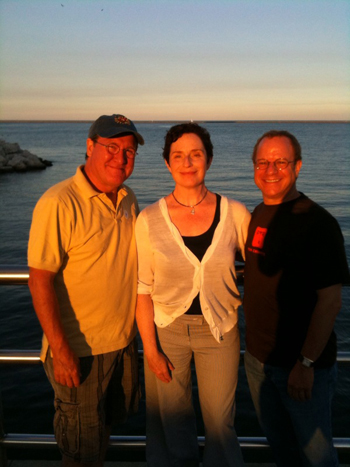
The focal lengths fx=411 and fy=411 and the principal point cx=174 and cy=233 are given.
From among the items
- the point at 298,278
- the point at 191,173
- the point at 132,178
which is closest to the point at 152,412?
the point at 298,278

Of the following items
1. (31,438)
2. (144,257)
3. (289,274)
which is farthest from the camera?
(31,438)

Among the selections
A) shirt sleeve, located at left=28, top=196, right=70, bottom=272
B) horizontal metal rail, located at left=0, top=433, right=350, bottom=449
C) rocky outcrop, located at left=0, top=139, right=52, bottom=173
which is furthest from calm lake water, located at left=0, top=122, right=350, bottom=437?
shirt sleeve, located at left=28, top=196, right=70, bottom=272

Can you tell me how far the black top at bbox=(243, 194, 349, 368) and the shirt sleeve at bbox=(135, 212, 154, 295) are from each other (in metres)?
0.55

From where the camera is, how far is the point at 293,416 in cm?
214

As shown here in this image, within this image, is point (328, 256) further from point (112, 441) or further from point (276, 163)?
point (112, 441)

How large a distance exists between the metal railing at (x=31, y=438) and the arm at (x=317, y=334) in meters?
0.34

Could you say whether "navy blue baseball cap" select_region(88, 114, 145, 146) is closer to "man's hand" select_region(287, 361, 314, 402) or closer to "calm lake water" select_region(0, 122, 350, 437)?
"man's hand" select_region(287, 361, 314, 402)

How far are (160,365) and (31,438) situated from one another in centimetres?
98

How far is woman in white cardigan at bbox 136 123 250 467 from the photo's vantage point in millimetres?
2275

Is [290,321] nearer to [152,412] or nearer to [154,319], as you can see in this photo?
[154,319]

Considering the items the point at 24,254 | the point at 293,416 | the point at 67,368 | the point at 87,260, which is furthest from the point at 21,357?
the point at 24,254

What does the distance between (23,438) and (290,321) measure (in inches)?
70.6

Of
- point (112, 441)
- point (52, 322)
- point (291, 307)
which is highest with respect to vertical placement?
point (291, 307)

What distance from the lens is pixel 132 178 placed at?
3331 cm
